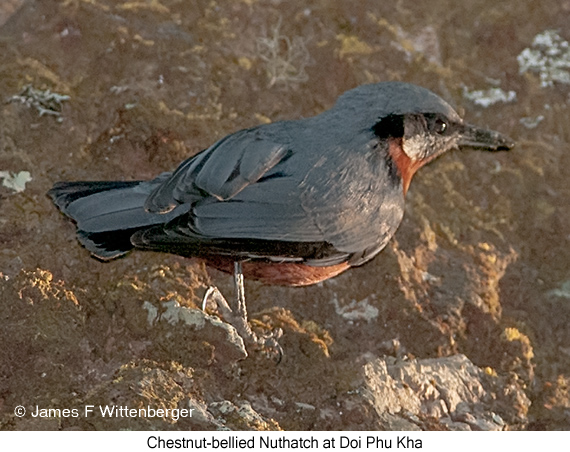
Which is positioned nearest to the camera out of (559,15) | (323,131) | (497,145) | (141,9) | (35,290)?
(35,290)

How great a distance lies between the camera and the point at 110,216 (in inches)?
172

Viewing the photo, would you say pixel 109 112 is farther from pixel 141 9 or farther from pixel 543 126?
pixel 543 126

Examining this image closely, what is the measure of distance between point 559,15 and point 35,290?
536 cm

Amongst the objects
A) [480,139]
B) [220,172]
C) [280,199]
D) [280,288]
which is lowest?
[280,288]

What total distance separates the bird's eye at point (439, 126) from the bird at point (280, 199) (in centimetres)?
2

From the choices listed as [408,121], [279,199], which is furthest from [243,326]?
[408,121]

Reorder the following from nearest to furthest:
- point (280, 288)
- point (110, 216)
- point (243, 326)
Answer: point (110, 216), point (243, 326), point (280, 288)

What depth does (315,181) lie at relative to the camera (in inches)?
171

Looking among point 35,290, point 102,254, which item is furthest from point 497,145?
point 35,290

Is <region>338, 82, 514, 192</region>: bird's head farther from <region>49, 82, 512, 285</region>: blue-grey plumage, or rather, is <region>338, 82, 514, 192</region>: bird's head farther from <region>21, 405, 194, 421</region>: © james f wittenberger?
<region>21, 405, 194, 421</region>: © james f wittenberger

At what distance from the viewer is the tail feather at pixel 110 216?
4332 mm

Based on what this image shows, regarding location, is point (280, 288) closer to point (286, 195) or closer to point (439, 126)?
point (286, 195)

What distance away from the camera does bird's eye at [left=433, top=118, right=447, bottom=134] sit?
4.90m

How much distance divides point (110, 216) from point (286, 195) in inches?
41.5
